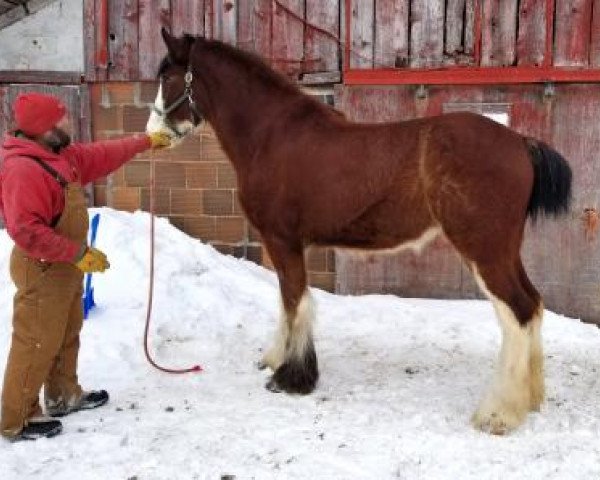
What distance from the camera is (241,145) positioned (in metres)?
4.46

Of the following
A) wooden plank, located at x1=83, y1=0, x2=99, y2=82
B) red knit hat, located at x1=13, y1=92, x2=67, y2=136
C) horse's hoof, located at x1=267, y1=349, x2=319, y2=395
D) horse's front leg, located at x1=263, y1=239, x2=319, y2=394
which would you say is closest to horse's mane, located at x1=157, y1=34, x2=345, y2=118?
horse's front leg, located at x1=263, y1=239, x2=319, y2=394

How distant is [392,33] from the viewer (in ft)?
21.0

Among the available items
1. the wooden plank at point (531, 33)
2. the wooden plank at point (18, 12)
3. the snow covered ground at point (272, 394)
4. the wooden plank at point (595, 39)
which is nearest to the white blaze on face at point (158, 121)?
the snow covered ground at point (272, 394)

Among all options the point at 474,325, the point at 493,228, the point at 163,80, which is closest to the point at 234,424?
the point at 493,228

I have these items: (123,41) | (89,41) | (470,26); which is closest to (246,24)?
(123,41)

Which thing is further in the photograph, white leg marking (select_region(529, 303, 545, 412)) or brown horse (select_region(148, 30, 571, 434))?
white leg marking (select_region(529, 303, 545, 412))

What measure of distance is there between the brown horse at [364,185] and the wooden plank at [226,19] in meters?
2.35

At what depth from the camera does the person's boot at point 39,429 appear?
345cm

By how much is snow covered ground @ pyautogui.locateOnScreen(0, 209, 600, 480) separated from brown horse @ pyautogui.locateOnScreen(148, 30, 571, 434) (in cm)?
29

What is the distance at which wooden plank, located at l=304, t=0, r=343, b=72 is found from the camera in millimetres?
6504

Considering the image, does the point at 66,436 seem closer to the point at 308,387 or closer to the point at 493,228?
the point at 308,387

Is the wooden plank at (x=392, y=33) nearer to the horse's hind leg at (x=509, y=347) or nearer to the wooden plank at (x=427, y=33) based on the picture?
the wooden plank at (x=427, y=33)

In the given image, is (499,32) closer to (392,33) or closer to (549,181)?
(392,33)

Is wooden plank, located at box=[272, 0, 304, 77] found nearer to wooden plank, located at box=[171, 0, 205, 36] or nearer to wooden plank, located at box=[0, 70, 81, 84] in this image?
wooden plank, located at box=[171, 0, 205, 36]
